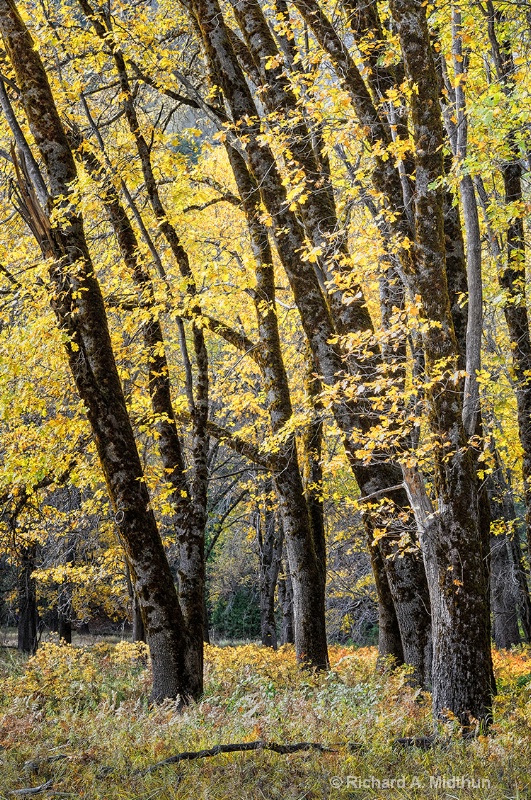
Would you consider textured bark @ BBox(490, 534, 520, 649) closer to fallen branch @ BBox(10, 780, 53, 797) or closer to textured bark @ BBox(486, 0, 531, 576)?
textured bark @ BBox(486, 0, 531, 576)

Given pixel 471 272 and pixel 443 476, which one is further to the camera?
pixel 471 272

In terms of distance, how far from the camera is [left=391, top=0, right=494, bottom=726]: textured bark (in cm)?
632

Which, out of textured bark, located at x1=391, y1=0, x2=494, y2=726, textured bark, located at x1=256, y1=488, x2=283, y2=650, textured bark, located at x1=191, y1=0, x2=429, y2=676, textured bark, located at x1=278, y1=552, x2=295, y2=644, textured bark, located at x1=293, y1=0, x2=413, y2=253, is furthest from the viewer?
textured bark, located at x1=278, y1=552, x2=295, y2=644

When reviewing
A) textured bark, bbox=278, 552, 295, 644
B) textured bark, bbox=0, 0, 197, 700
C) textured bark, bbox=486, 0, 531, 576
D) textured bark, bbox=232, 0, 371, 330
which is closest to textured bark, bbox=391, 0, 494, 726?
textured bark, bbox=232, 0, 371, 330

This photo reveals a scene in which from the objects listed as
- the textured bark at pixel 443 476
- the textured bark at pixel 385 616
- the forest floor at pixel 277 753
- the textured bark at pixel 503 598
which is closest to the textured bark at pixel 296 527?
the textured bark at pixel 385 616

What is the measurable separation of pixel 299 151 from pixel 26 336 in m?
4.11

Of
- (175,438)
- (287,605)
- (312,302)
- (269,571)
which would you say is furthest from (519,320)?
(287,605)

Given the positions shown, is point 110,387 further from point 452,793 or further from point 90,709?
point 452,793

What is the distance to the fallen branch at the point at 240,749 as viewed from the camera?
4.65 meters

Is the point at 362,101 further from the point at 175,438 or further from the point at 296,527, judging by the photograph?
the point at 296,527

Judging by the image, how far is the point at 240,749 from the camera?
15.9 ft

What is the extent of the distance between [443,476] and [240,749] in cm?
301

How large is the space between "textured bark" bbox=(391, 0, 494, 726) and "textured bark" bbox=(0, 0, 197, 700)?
3.18 m

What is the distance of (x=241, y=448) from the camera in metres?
11.2
